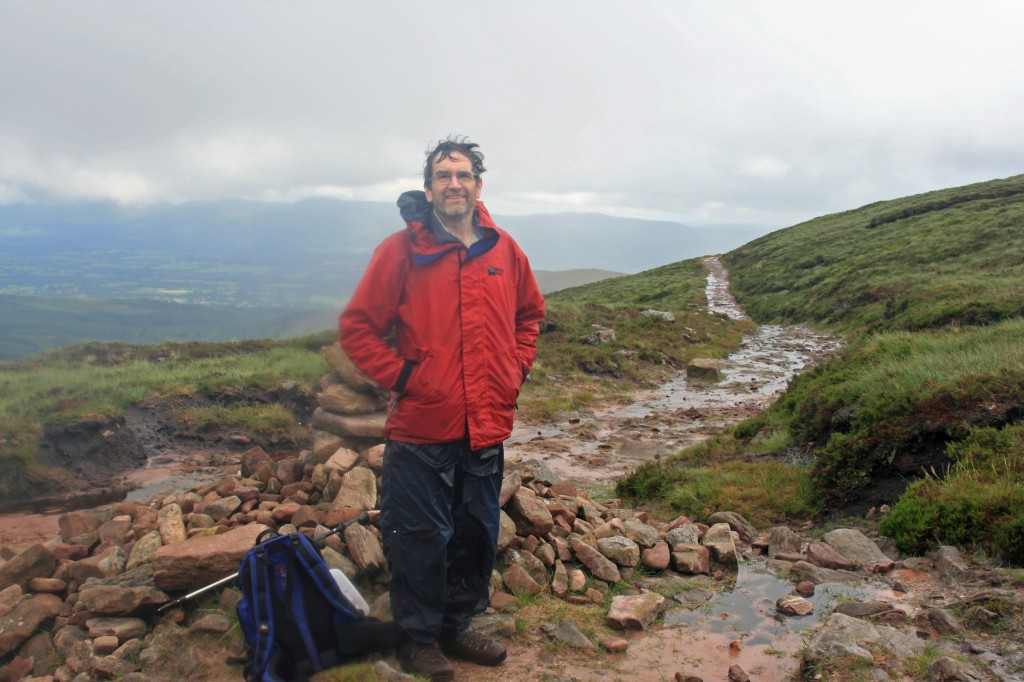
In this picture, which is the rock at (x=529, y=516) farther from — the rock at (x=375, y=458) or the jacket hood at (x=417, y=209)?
the jacket hood at (x=417, y=209)

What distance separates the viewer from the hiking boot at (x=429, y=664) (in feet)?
12.5

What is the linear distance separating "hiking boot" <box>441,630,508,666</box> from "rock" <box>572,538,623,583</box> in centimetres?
145

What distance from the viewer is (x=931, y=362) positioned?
328 inches

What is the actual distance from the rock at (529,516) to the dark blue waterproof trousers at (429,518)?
159cm

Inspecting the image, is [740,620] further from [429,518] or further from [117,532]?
[117,532]

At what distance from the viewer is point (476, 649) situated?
4047 millimetres

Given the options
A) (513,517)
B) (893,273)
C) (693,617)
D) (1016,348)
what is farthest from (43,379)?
(893,273)

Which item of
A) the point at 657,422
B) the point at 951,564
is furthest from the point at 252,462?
the point at 657,422

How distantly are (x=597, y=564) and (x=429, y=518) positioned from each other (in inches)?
85.2

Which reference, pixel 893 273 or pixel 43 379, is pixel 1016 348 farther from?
pixel 893 273

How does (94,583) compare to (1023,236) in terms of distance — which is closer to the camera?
(94,583)

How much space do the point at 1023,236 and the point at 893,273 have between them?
18.7 ft

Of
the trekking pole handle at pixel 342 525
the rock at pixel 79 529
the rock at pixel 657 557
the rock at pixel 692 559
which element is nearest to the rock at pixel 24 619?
the rock at pixel 79 529

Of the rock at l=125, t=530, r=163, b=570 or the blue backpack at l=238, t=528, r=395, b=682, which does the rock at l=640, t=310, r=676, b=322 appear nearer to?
the rock at l=125, t=530, r=163, b=570
